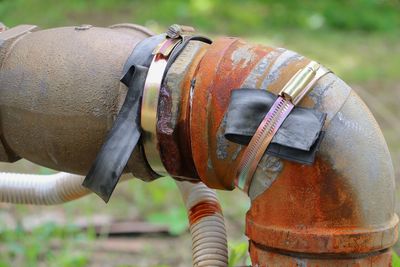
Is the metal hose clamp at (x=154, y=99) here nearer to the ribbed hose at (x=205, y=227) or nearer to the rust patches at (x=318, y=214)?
the ribbed hose at (x=205, y=227)

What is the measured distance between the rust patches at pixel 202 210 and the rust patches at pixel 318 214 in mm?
282

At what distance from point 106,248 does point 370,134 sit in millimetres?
1874

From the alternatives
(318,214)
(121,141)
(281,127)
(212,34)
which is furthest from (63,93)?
(212,34)

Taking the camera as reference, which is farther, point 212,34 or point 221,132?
point 212,34

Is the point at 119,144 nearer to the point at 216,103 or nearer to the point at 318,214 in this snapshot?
the point at 216,103

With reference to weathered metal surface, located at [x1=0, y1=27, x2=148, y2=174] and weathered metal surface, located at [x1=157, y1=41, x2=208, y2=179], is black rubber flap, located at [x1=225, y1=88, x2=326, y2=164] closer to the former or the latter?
weathered metal surface, located at [x1=157, y1=41, x2=208, y2=179]

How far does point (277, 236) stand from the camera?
1.38 m

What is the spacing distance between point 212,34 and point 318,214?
474 centimetres

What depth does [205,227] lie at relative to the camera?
5.26 ft

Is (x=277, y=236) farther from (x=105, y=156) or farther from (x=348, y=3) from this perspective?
(x=348, y=3)

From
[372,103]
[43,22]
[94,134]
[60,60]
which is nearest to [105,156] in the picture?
[94,134]

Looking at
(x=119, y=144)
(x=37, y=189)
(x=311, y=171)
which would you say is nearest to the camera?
(x=311, y=171)

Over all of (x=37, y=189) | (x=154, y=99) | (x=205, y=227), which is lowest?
(x=37, y=189)

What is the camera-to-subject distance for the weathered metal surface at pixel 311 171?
53.1 inches
